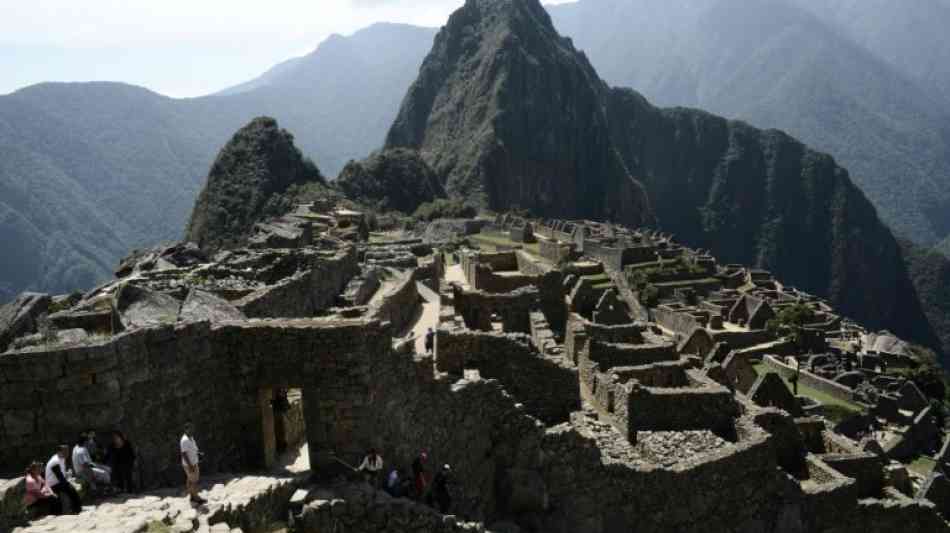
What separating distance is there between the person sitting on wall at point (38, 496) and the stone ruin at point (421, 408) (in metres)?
0.18

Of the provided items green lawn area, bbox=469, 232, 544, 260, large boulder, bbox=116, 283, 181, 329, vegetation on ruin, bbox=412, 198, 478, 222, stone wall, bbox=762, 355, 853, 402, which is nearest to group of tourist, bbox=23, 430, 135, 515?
large boulder, bbox=116, 283, 181, 329

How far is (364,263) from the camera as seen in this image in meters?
31.2

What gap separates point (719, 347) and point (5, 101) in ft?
326

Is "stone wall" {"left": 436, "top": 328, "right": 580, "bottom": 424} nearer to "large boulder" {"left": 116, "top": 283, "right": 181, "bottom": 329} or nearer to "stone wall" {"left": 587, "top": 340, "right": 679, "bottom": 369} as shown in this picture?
"large boulder" {"left": 116, "top": 283, "right": 181, "bottom": 329}

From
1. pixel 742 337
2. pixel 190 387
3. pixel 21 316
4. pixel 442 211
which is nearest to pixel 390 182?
pixel 442 211

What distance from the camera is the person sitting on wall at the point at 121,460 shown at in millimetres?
9086

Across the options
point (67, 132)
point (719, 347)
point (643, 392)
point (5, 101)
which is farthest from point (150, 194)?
point (643, 392)

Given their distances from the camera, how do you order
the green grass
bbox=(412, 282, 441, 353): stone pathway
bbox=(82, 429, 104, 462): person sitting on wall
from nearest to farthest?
1. bbox=(82, 429, 104, 462): person sitting on wall
2. bbox=(412, 282, 441, 353): stone pathway
3. the green grass

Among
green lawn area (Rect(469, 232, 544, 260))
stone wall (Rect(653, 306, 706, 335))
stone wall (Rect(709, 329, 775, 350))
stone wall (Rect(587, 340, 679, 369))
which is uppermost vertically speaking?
stone wall (Rect(587, 340, 679, 369))

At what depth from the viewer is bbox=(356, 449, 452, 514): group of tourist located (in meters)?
10.2

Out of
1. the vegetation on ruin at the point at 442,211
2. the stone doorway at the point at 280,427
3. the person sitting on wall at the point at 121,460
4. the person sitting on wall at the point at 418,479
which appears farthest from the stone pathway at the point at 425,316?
the vegetation on ruin at the point at 442,211

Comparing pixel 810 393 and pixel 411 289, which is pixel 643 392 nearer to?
pixel 411 289

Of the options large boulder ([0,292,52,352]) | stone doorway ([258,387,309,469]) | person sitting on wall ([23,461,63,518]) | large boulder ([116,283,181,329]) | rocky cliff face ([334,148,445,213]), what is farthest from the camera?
rocky cliff face ([334,148,445,213])

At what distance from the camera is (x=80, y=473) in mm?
8750
